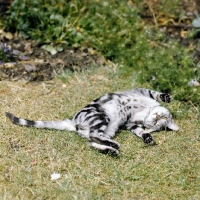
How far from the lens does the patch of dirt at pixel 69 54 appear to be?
5.46 m

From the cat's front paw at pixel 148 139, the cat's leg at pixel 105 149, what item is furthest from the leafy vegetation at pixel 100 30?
the cat's leg at pixel 105 149

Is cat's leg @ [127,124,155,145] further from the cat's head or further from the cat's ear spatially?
the cat's ear

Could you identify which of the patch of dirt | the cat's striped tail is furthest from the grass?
the patch of dirt

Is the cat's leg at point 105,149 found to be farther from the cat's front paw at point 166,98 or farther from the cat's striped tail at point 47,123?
the cat's front paw at point 166,98

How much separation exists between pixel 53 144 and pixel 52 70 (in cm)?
152

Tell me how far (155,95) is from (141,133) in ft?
2.14

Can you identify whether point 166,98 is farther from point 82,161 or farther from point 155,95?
point 82,161

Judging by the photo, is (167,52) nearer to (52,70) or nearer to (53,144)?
(52,70)

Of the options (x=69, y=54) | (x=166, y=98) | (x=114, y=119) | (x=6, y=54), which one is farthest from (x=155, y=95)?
(x=6, y=54)

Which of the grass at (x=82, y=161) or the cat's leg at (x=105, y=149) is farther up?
the cat's leg at (x=105, y=149)

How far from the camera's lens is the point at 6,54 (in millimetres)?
5594

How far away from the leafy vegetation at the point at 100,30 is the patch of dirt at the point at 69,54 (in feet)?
0.38

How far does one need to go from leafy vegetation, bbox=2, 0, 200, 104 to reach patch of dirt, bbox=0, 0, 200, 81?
115 millimetres

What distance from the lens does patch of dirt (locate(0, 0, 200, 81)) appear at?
546 centimetres
